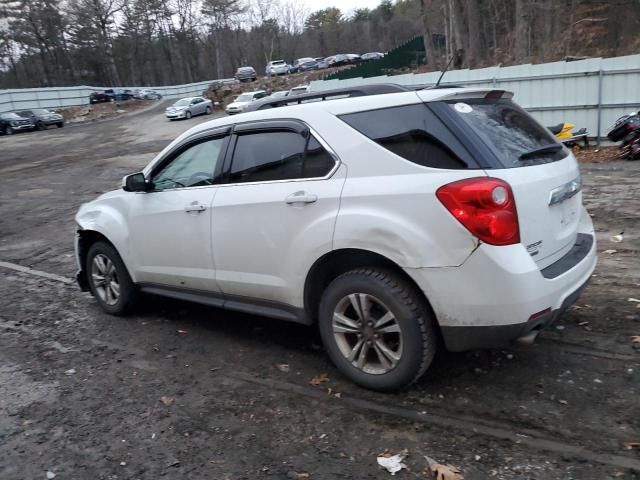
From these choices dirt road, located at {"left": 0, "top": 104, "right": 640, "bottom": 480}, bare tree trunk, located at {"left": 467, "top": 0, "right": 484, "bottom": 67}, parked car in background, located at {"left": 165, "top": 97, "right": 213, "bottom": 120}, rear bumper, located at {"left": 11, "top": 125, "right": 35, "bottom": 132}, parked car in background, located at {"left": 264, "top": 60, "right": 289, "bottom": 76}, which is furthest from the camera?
parked car in background, located at {"left": 264, "top": 60, "right": 289, "bottom": 76}

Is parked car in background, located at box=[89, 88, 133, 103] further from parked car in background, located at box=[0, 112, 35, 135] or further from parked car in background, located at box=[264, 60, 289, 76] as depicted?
parked car in background, located at box=[0, 112, 35, 135]

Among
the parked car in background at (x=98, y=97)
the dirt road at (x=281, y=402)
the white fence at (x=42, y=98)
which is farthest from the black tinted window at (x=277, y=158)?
the parked car in background at (x=98, y=97)

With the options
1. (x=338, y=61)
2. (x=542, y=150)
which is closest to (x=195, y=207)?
(x=542, y=150)

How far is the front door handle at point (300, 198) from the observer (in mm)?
3645

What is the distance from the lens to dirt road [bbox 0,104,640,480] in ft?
9.95

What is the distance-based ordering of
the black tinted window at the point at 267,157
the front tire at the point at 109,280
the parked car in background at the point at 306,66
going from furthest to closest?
the parked car in background at the point at 306,66, the front tire at the point at 109,280, the black tinted window at the point at 267,157

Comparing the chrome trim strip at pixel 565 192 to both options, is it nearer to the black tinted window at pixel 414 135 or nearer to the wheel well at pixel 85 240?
the black tinted window at pixel 414 135

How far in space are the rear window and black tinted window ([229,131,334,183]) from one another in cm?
92

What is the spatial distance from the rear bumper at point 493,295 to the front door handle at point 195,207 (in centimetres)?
184

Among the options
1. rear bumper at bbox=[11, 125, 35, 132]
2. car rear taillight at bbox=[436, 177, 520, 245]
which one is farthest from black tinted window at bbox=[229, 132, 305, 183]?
rear bumper at bbox=[11, 125, 35, 132]

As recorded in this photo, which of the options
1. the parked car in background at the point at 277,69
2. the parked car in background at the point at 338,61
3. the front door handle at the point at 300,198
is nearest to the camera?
the front door handle at the point at 300,198

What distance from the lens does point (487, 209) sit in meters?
3.05

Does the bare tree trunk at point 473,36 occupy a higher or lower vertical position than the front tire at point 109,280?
higher

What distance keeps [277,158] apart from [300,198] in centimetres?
45
